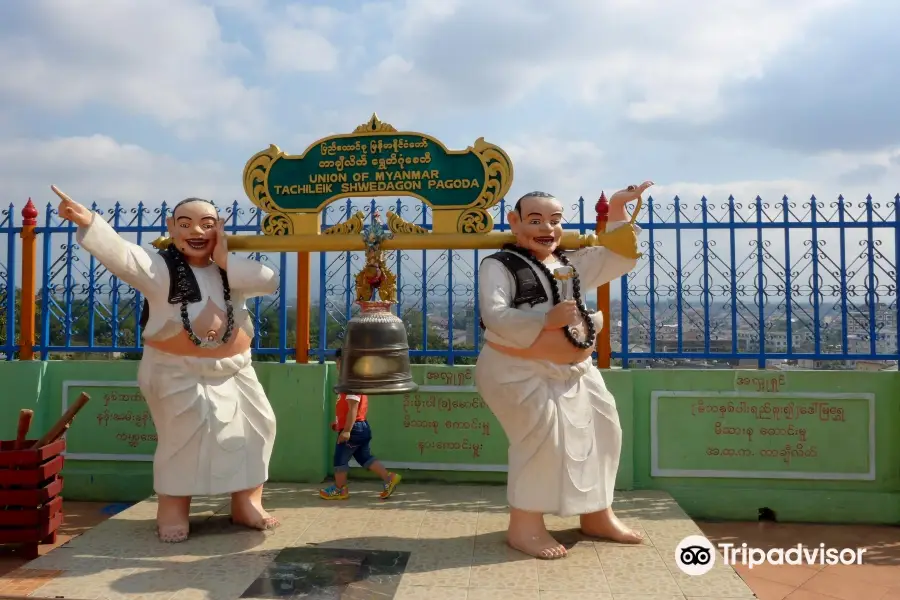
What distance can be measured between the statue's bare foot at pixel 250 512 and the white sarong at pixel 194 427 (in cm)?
21

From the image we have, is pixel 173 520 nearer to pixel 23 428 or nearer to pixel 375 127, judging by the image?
pixel 23 428

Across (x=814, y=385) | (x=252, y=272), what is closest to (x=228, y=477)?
(x=252, y=272)

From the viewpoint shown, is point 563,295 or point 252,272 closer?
point 563,295

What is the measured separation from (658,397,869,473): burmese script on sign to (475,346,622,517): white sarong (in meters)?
1.72

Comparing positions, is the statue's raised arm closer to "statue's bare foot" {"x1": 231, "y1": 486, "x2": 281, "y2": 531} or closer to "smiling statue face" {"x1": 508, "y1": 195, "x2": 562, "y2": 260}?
"statue's bare foot" {"x1": 231, "y1": 486, "x2": 281, "y2": 531}

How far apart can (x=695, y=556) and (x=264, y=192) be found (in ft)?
11.2

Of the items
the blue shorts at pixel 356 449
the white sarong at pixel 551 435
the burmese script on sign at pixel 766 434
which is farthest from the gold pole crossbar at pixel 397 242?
the burmese script on sign at pixel 766 434

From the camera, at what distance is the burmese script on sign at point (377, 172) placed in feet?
13.6

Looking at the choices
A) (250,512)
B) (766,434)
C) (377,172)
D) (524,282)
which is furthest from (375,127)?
(766,434)

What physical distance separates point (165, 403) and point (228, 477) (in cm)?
58

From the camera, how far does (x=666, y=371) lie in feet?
17.3

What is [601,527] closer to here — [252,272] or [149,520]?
[252,272]

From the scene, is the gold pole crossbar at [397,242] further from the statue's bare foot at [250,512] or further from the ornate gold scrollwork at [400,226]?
the statue's bare foot at [250,512]

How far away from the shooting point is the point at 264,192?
4332mm
